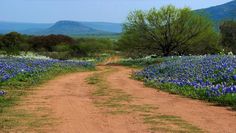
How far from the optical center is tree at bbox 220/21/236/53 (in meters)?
59.3

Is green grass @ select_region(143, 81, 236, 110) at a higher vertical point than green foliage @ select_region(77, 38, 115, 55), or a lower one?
higher

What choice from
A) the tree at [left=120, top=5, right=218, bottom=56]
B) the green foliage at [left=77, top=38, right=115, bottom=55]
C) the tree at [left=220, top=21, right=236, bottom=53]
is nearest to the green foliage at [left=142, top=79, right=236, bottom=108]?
the tree at [left=120, top=5, right=218, bottom=56]

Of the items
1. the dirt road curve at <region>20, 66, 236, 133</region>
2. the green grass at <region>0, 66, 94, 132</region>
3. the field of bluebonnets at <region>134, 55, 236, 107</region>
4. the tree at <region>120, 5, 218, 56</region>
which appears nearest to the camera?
the dirt road curve at <region>20, 66, 236, 133</region>

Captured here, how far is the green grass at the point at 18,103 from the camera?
810 centimetres

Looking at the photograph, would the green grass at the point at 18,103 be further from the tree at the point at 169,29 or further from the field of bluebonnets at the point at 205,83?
the tree at the point at 169,29

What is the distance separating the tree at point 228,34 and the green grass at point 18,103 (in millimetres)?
43647

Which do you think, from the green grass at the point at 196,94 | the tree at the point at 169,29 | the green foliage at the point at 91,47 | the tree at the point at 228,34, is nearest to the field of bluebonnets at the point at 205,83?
the green grass at the point at 196,94

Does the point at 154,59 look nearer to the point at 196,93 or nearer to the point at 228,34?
the point at 196,93

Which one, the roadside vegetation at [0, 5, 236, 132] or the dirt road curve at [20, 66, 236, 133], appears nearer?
the dirt road curve at [20, 66, 236, 133]

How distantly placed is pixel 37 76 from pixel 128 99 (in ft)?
24.6

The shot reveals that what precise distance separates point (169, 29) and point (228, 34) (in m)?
22.3

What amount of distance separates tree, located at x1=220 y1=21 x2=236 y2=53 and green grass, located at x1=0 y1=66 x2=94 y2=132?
43647 millimetres

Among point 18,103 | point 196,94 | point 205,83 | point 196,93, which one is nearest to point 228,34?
point 205,83

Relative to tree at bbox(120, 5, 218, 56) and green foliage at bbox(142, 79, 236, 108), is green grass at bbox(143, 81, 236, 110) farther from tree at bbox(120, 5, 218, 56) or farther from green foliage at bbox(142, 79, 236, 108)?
tree at bbox(120, 5, 218, 56)
